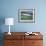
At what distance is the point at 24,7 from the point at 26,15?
286mm

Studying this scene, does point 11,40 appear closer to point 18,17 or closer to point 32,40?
point 32,40

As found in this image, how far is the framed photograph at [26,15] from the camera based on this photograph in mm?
4477

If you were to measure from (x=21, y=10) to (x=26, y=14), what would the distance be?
22cm

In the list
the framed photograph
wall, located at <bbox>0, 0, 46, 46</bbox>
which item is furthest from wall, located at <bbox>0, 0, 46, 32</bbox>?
the framed photograph

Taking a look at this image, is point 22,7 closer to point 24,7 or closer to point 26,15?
point 24,7

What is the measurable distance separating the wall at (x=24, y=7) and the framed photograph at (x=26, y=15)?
105 mm

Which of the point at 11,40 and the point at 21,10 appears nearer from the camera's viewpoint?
the point at 11,40

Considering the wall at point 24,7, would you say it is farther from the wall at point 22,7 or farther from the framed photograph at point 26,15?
the framed photograph at point 26,15

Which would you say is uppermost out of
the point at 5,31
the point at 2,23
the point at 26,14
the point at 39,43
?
the point at 26,14

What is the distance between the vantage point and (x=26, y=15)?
178 inches

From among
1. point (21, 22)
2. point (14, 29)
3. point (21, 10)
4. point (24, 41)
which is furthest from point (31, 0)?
point (24, 41)

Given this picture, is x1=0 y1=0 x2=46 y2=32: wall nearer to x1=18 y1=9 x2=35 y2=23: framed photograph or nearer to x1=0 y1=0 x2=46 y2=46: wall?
x1=0 y1=0 x2=46 y2=46: wall

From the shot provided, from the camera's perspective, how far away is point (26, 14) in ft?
14.8

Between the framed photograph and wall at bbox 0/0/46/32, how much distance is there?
0.34 ft
